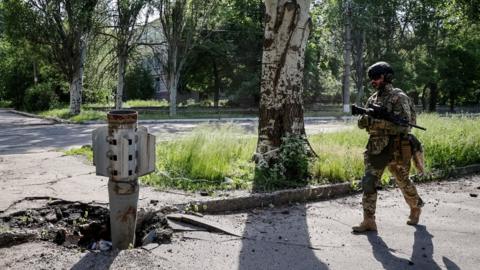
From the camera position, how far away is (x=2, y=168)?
25.1 feet

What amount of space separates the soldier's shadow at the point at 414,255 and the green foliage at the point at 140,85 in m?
39.2

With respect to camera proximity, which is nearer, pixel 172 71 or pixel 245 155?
pixel 245 155

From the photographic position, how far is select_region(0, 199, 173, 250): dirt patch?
14.7ft

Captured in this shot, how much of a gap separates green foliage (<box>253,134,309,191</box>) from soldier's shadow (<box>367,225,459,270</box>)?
76.3 inches

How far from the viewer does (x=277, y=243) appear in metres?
4.57

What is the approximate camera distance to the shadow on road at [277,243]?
159 inches

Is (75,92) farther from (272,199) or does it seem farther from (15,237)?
(15,237)

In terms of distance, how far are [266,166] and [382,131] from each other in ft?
7.62

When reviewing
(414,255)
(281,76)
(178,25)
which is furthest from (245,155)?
(178,25)

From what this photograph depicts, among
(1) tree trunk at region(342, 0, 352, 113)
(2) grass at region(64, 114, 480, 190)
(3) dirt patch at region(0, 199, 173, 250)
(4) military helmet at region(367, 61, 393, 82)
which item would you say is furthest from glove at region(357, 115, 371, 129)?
(1) tree trunk at region(342, 0, 352, 113)

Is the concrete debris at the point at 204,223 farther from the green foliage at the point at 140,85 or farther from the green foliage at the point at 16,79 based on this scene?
the green foliage at the point at 140,85

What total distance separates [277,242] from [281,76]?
3.32m

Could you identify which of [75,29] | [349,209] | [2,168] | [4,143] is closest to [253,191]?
Result: [349,209]

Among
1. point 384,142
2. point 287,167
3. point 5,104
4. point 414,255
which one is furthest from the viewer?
point 5,104
